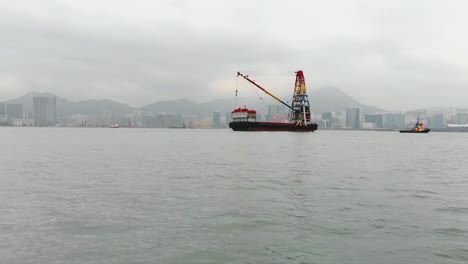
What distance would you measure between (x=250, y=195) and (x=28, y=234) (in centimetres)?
786

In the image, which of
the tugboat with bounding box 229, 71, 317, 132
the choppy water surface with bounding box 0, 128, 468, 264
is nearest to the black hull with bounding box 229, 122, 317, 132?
the tugboat with bounding box 229, 71, 317, 132

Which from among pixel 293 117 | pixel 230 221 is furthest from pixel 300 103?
pixel 230 221

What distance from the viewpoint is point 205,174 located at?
20.2 metres

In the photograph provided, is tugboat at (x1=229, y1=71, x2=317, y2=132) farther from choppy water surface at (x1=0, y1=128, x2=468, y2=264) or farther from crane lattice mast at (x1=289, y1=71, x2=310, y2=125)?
choppy water surface at (x1=0, y1=128, x2=468, y2=264)

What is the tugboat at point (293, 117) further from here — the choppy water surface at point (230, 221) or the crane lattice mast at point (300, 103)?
the choppy water surface at point (230, 221)

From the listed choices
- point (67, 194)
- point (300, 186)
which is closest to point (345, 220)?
point (300, 186)

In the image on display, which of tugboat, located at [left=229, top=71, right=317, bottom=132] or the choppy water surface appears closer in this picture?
the choppy water surface

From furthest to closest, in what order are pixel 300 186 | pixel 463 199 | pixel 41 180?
1. pixel 41 180
2. pixel 300 186
3. pixel 463 199

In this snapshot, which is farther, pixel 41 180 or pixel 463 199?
pixel 41 180

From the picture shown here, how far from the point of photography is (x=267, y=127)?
5079 inches

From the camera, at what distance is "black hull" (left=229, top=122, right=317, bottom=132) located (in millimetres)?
124125

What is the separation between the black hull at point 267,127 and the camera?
407 ft

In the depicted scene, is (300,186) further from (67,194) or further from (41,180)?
(41,180)

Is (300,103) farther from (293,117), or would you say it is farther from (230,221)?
(230,221)
